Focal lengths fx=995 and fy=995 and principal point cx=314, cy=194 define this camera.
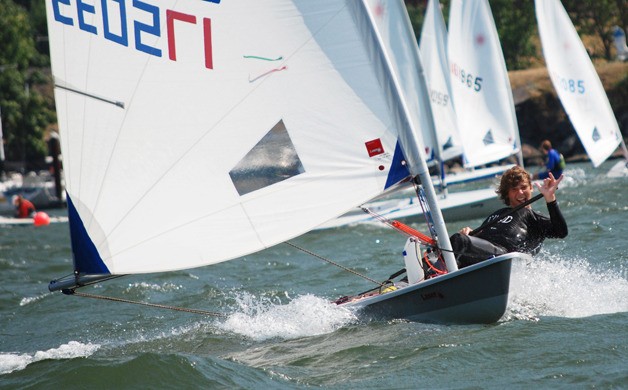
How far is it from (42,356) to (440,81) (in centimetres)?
1370

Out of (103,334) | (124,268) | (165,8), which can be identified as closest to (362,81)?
(165,8)

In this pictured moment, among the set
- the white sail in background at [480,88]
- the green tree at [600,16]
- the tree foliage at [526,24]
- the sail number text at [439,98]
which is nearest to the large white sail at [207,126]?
the white sail in background at [480,88]

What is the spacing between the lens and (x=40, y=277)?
13.5 metres

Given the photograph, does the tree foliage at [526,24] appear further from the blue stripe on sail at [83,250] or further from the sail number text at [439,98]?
the blue stripe on sail at [83,250]

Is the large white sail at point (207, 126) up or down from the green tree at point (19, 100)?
down

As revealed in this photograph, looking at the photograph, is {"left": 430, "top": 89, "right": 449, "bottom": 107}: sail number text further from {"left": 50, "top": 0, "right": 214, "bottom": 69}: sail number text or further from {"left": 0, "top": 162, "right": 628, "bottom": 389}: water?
{"left": 50, "top": 0, "right": 214, "bottom": 69}: sail number text

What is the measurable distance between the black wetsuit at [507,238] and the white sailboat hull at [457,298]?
0.76ft

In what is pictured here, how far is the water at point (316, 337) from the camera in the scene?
6.02 meters

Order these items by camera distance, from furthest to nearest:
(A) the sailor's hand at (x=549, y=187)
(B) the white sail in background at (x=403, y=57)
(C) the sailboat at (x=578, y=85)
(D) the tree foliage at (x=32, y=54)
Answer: (D) the tree foliage at (x=32, y=54) < (C) the sailboat at (x=578, y=85) < (B) the white sail in background at (x=403, y=57) < (A) the sailor's hand at (x=549, y=187)

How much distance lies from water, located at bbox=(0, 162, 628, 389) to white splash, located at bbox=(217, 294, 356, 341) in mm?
14

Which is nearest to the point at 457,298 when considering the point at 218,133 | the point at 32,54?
the point at 218,133

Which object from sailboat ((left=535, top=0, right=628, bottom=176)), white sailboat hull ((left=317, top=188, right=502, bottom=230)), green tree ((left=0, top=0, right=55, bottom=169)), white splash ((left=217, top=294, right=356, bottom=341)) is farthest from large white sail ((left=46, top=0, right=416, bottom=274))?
green tree ((left=0, top=0, right=55, bottom=169))

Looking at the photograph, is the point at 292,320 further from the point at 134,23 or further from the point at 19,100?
the point at 19,100

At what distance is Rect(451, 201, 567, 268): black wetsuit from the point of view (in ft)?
23.4
